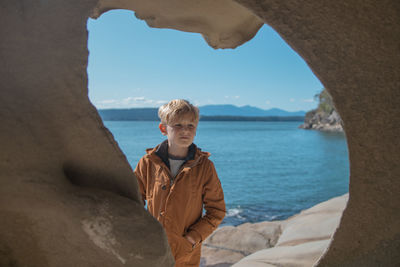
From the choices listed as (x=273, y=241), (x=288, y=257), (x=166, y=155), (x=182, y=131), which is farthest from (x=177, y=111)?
(x=273, y=241)

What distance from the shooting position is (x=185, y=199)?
162 centimetres

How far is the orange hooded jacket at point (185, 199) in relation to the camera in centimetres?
160

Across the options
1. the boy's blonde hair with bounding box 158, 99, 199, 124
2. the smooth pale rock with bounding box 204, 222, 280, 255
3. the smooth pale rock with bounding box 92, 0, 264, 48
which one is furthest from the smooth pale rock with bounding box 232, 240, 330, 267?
the smooth pale rock with bounding box 92, 0, 264, 48

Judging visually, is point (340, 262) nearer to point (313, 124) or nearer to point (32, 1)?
point (32, 1)

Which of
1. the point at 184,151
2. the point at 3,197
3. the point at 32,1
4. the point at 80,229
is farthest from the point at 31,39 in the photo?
the point at 184,151

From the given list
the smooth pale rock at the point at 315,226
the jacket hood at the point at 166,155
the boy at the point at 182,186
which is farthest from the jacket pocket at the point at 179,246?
the smooth pale rock at the point at 315,226

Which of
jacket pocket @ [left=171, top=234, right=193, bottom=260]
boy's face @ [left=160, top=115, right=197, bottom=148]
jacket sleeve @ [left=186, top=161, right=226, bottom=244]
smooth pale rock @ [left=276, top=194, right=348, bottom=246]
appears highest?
boy's face @ [left=160, top=115, right=197, bottom=148]

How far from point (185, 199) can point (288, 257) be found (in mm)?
1351

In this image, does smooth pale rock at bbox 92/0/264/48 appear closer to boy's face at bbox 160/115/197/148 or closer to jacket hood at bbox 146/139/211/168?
boy's face at bbox 160/115/197/148

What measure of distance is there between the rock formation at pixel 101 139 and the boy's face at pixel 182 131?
19.6 inches

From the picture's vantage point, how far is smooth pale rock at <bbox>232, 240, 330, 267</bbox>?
94.8 inches

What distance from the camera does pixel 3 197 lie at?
102cm

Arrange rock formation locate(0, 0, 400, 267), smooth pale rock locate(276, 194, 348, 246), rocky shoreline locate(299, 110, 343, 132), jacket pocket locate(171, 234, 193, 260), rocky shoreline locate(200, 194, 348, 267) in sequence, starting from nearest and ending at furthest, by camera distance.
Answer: rock formation locate(0, 0, 400, 267) → jacket pocket locate(171, 234, 193, 260) → rocky shoreline locate(200, 194, 348, 267) → smooth pale rock locate(276, 194, 348, 246) → rocky shoreline locate(299, 110, 343, 132)

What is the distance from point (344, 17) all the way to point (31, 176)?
120cm
